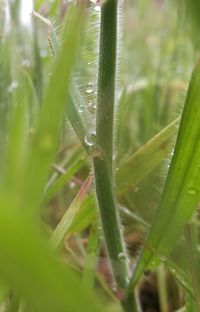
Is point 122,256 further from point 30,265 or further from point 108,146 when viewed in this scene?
point 30,265

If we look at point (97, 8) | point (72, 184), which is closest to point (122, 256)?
point (97, 8)

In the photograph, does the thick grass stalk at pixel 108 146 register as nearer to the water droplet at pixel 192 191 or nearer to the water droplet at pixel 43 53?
the water droplet at pixel 192 191

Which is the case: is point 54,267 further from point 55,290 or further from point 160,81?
point 160,81

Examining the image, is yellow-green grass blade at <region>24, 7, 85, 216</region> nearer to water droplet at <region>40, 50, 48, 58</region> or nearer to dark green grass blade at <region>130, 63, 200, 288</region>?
dark green grass blade at <region>130, 63, 200, 288</region>

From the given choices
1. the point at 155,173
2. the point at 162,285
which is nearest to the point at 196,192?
the point at 155,173

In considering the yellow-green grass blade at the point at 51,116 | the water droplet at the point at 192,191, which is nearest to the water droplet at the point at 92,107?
the water droplet at the point at 192,191

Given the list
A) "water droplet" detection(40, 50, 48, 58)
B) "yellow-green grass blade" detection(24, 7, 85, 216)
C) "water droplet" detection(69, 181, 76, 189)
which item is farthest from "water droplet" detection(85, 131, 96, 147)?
"water droplet" detection(40, 50, 48, 58)
